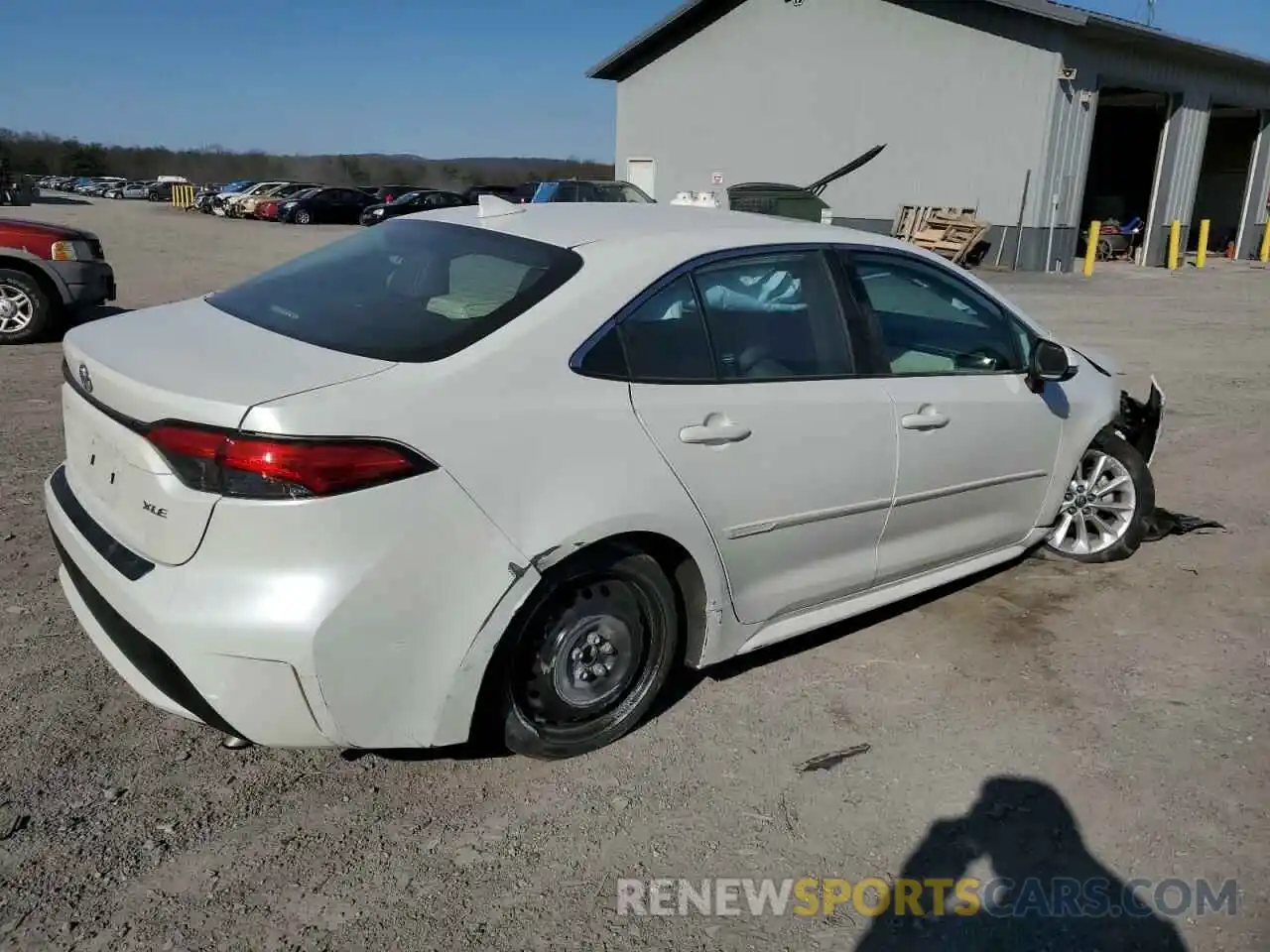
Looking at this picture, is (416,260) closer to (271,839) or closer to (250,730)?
(250,730)

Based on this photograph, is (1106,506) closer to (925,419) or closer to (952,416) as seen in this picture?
(952,416)

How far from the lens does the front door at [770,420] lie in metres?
3.04

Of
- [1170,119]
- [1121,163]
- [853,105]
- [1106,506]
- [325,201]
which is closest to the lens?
[1106,506]

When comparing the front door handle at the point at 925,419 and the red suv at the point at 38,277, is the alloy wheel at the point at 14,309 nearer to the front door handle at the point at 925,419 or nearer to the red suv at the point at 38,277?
the red suv at the point at 38,277

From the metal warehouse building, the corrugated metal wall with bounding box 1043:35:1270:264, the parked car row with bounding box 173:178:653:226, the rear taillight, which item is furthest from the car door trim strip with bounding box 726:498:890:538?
the parked car row with bounding box 173:178:653:226

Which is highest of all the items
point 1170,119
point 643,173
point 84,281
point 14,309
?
point 1170,119

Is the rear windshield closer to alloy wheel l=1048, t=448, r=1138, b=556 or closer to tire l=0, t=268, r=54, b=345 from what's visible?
alloy wheel l=1048, t=448, r=1138, b=556

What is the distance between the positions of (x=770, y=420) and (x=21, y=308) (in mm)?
8887

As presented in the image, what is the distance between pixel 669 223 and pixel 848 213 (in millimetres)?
22267

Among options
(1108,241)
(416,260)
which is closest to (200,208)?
(1108,241)

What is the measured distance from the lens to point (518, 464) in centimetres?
265

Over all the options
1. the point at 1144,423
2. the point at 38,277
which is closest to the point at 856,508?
the point at 1144,423

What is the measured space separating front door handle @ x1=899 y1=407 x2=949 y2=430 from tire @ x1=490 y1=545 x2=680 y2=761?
1.12 meters

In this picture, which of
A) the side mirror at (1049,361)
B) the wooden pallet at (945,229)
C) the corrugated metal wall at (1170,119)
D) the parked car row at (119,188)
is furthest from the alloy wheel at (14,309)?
the parked car row at (119,188)
